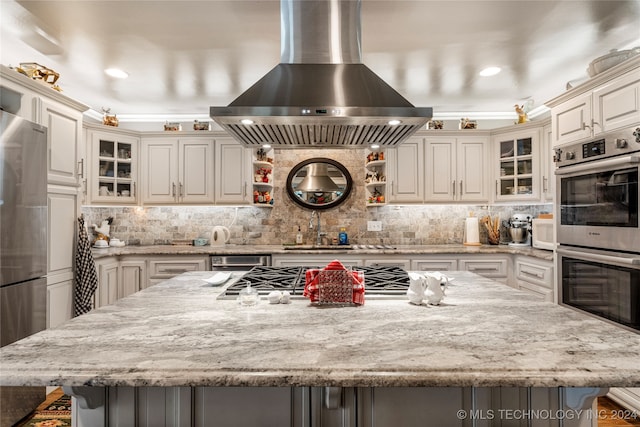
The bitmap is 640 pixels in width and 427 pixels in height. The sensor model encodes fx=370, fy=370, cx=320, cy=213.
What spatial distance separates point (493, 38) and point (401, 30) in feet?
2.34

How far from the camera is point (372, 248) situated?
4.18 m

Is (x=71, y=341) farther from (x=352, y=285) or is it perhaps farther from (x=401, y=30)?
(x=401, y=30)

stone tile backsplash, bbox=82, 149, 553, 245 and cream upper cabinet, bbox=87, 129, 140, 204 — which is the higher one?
cream upper cabinet, bbox=87, 129, 140, 204

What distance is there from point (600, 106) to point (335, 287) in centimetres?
231

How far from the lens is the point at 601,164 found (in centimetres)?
246

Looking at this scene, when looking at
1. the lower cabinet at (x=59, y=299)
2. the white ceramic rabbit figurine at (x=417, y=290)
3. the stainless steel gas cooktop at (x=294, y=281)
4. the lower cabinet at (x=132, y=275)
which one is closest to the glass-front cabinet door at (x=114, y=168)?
the lower cabinet at (x=132, y=275)

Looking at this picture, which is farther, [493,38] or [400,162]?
[400,162]

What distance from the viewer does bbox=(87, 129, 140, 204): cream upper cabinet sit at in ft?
13.3

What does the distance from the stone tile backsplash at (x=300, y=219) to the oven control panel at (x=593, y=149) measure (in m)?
2.01

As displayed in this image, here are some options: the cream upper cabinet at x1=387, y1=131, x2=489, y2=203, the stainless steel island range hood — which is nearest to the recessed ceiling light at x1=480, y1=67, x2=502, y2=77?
the cream upper cabinet at x1=387, y1=131, x2=489, y2=203

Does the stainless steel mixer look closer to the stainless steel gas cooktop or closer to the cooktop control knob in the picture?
the cooktop control knob

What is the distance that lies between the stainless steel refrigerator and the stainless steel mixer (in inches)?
176

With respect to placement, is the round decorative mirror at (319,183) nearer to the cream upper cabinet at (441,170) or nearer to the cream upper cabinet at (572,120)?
the cream upper cabinet at (441,170)

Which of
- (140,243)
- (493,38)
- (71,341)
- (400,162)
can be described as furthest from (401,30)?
(140,243)
